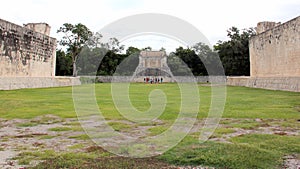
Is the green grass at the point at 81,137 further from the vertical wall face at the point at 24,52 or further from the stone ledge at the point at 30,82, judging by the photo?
the vertical wall face at the point at 24,52

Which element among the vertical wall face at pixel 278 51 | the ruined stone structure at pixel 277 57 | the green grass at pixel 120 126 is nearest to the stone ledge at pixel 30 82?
the green grass at pixel 120 126

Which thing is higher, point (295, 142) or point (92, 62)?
point (92, 62)

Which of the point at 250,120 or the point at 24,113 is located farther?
the point at 24,113

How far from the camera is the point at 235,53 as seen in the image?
35719 mm

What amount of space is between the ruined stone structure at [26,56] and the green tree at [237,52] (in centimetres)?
2146

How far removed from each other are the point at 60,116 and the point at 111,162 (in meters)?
4.11

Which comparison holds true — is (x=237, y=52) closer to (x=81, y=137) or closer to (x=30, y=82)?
(x=30, y=82)

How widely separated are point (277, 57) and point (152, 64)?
103 feet

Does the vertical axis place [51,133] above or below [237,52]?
below

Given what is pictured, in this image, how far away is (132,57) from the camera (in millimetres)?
49062

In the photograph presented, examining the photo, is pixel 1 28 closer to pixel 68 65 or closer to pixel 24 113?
pixel 24 113

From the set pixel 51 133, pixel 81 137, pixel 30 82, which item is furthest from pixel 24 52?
pixel 81 137

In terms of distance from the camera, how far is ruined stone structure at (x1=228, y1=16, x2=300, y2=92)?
16688 mm

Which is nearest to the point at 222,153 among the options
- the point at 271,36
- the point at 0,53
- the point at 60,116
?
the point at 60,116
